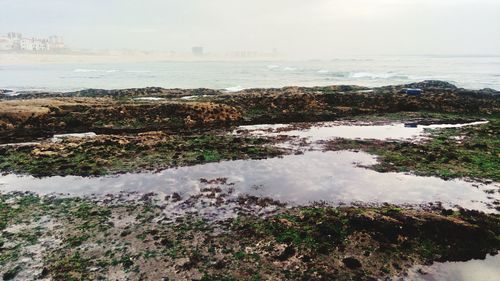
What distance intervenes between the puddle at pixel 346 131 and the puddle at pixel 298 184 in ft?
24.3

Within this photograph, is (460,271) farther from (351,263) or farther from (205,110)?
(205,110)

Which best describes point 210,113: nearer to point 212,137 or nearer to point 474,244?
point 212,137

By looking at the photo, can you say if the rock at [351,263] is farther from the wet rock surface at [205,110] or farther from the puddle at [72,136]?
the puddle at [72,136]

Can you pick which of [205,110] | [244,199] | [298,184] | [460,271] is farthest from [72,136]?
[460,271]

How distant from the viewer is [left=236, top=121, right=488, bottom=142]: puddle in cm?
3041

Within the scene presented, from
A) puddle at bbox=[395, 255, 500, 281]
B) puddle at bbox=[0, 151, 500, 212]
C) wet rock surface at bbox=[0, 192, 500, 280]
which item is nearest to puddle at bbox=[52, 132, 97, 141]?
puddle at bbox=[0, 151, 500, 212]

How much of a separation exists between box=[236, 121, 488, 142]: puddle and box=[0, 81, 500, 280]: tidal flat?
0.17 metres

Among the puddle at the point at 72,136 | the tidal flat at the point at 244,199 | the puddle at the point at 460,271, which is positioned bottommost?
the puddle at the point at 460,271

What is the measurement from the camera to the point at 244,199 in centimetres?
1778

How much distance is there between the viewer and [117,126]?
1366 inches

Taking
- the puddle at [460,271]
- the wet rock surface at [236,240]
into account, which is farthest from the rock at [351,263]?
the puddle at [460,271]

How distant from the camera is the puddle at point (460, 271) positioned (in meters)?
11.5

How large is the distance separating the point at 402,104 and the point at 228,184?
3100 cm

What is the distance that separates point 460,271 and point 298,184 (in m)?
9.10
